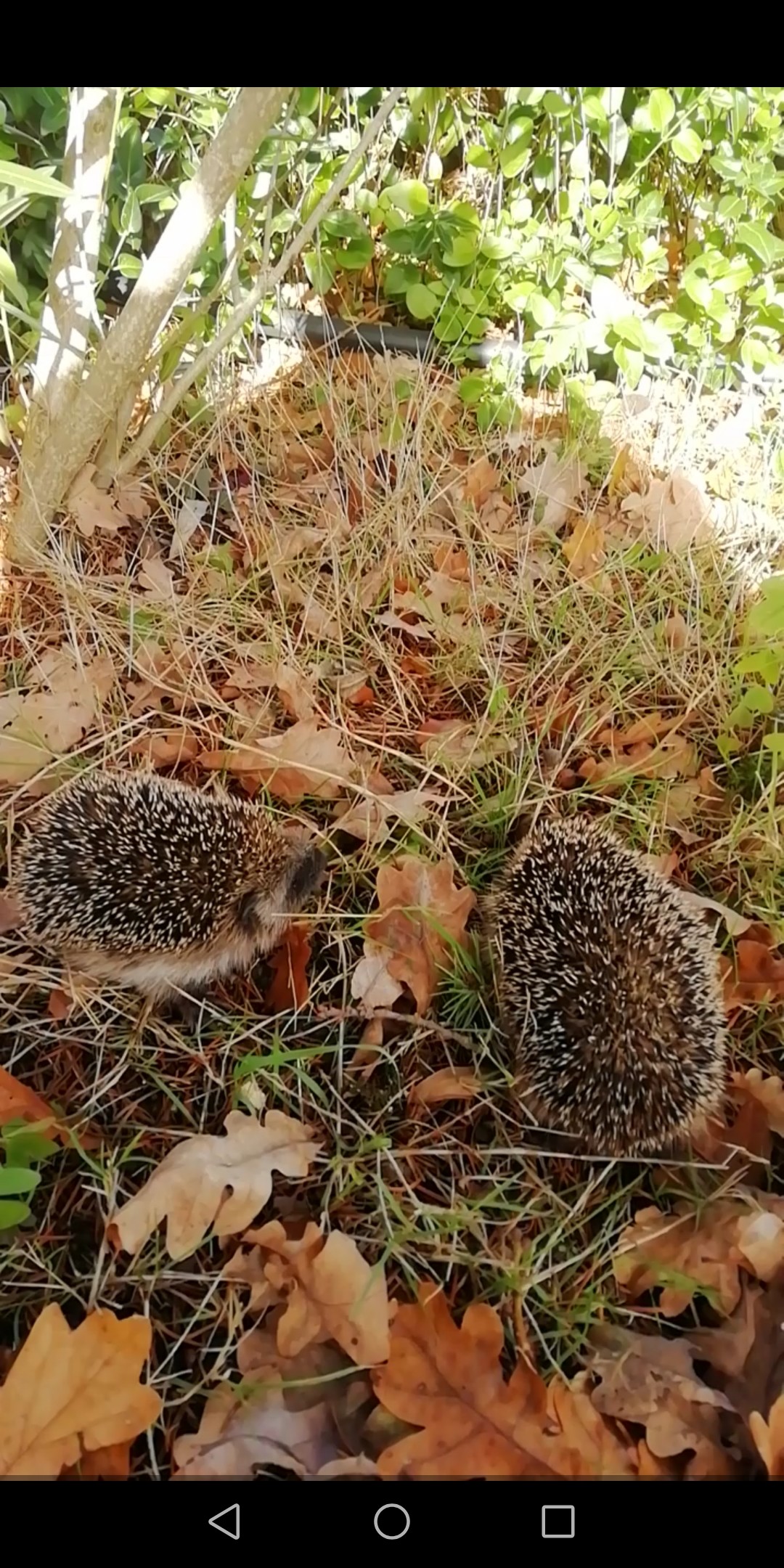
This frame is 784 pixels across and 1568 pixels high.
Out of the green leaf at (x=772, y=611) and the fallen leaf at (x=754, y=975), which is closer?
the green leaf at (x=772, y=611)

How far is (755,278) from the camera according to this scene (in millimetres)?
3693

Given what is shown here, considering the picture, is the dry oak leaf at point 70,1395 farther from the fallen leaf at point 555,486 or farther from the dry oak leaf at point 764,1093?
the fallen leaf at point 555,486

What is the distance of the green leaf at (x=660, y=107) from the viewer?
3408mm

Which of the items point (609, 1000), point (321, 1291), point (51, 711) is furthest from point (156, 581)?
point (321, 1291)

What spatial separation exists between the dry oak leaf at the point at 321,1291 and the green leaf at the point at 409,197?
3.54 m

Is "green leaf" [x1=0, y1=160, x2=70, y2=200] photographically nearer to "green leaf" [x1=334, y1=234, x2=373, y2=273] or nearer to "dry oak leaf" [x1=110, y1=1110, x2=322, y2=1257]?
"green leaf" [x1=334, y1=234, x2=373, y2=273]

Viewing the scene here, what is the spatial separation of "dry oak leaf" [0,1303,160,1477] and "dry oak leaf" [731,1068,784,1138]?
1517 mm

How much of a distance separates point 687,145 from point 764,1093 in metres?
3.43

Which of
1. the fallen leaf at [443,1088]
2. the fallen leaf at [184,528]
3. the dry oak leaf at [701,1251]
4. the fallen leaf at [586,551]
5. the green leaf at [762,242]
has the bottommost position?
the dry oak leaf at [701,1251]

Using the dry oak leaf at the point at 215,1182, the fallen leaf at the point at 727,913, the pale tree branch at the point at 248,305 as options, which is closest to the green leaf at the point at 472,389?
the pale tree branch at the point at 248,305

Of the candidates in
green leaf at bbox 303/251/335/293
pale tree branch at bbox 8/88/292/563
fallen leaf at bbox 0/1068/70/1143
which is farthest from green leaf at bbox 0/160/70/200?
fallen leaf at bbox 0/1068/70/1143
